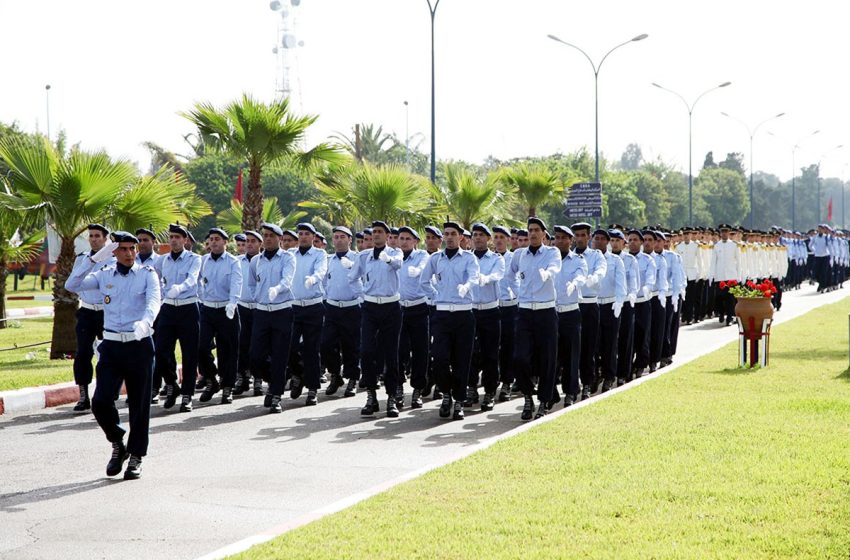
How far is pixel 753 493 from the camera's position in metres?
7.25

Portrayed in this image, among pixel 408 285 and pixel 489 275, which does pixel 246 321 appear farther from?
pixel 489 275

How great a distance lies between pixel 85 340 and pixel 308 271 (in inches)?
104

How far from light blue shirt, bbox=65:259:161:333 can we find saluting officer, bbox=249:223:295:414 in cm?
373

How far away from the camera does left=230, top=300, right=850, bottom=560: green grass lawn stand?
6.10m

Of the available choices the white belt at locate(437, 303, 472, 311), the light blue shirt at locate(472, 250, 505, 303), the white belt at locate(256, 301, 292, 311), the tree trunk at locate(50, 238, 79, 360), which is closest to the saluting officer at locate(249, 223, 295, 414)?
the white belt at locate(256, 301, 292, 311)

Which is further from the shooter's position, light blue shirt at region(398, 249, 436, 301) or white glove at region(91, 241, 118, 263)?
light blue shirt at region(398, 249, 436, 301)

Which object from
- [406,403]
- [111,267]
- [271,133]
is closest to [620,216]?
[271,133]

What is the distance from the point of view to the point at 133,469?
348 inches

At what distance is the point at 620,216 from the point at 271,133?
57748 millimetres

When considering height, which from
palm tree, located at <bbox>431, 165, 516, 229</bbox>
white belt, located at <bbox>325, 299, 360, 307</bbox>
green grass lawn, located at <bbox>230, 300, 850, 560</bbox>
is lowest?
green grass lawn, located at <bbox>230, 300, 850, 560</bbox>

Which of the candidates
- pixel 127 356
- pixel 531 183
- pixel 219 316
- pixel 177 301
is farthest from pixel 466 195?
pixel 127 356

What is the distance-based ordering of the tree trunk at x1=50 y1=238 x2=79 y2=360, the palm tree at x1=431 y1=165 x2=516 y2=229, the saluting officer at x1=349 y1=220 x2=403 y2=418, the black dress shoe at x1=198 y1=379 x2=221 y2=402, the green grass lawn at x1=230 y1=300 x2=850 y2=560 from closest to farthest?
the green grass lawn at x1=230 y1=300 x2=850 y2=560, the saluting officer at x1=349 y1=220 x2=403 y2=418, the black dress shoe at x1=198 y1=379 x2=221 y2=402, the tree trunk at x1=50 y1=238 x2=79 y2=360, the palm tree at x1=431 y1=165 x2=516 y2=229

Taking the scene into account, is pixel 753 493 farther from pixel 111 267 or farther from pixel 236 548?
pixel 111 267

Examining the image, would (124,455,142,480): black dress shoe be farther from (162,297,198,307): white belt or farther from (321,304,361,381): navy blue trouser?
(321,304,361,381): navy blue trouser
